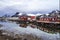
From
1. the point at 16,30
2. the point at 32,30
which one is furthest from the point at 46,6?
the point at 16,30

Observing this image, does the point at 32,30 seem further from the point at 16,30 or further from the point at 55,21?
the point at 55,21

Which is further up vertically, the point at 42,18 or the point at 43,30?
the point at 42,18

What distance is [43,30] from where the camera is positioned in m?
2.02

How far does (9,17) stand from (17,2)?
0.91 feet

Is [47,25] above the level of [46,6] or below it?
below

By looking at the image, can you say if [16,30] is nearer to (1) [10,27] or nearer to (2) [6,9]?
(1) [10,27]

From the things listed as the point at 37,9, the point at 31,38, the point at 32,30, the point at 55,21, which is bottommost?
the point at 31,38

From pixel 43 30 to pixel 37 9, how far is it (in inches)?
13.9

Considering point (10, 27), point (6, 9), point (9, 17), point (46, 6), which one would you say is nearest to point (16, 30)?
point (10, 27)

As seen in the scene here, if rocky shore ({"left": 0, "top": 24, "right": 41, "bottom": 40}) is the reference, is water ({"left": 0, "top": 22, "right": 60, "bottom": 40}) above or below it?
above

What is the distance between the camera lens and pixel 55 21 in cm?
200

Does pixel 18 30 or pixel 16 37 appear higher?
pixel 18 30

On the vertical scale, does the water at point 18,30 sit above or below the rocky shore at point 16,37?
above

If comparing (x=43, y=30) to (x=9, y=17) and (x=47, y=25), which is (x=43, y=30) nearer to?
(x=47, y=25)
